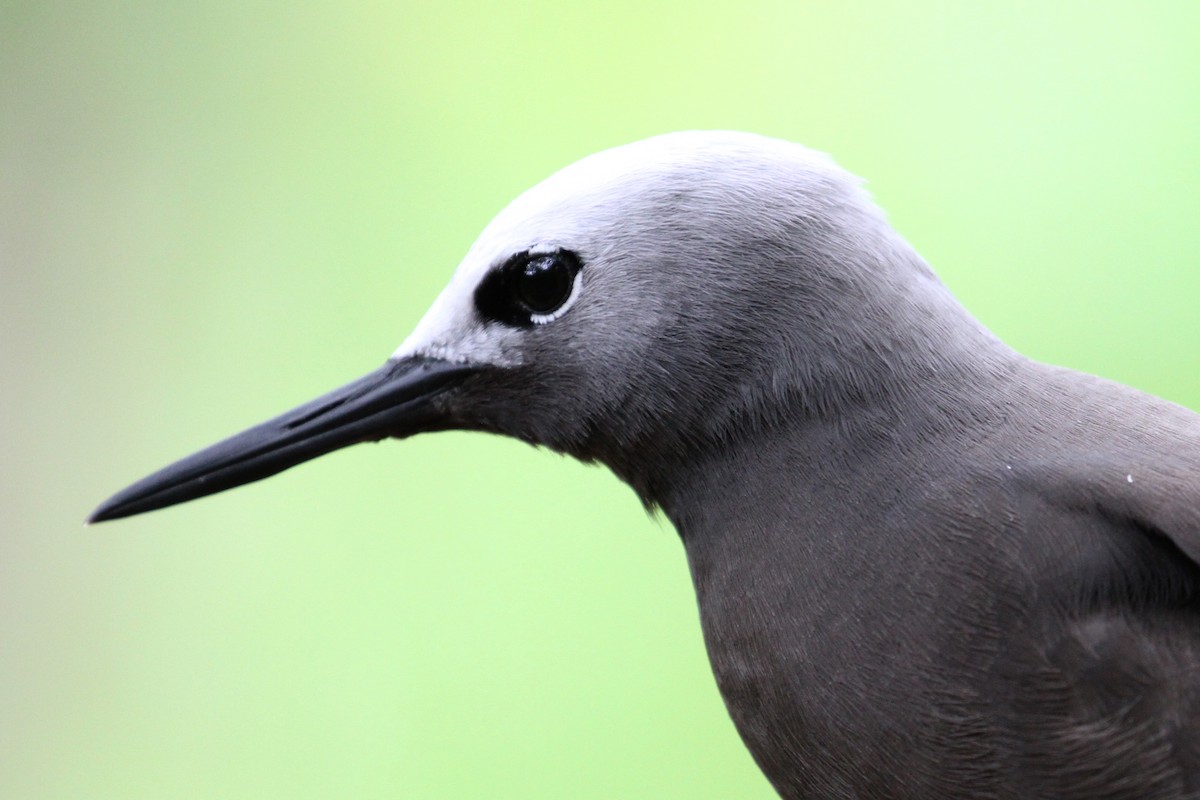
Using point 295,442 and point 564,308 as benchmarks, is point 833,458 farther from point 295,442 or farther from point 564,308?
point 295,442

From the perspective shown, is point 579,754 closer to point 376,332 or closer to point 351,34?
point 376,332

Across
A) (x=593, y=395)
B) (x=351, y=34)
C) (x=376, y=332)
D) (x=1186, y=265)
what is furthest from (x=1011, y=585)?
(x=351, y=34)

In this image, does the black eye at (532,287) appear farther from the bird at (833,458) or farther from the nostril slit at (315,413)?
the nostril slit at (315,413)

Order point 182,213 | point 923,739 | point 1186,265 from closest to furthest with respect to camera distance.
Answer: point 923,739 < point 1186,265 < point 182,213

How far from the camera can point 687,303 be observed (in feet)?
2.46

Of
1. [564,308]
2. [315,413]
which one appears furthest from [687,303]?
[315,413]

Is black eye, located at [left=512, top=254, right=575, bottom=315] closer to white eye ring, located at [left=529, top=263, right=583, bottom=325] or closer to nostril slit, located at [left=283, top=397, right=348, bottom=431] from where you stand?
white eye ring, located at [left=529, top=263, right=583, bottom=325]

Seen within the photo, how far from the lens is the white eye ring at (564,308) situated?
0.77m

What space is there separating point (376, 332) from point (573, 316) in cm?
103

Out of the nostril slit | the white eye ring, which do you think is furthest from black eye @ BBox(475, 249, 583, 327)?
the nostril slit

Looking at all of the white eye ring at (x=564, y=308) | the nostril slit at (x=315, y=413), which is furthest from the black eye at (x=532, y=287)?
the nostril slit at (x=315, y=413)

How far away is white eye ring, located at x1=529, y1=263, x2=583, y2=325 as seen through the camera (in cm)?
77

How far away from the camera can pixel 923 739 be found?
639 mm

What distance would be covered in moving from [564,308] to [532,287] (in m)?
0.02
